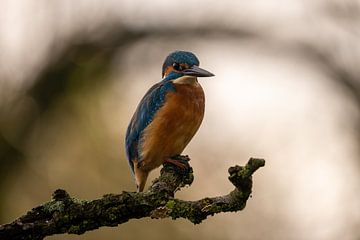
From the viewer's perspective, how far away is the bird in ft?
18.8

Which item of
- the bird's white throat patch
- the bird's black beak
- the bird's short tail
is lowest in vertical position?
the bird's short tail

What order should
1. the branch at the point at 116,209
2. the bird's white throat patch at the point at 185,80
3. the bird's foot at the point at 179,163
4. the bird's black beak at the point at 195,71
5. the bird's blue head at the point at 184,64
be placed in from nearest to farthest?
the branch at the point at 116,209 < the bird's foot at the point at 179,163 < the bird's black beak at the point at 195,71 < the bird's blue head at the point at 184,64 < the bird's white throat patch at the point at 185,80

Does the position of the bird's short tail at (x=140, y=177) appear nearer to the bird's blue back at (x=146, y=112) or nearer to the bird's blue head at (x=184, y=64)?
the bird's blue back at (x=146, y=112)

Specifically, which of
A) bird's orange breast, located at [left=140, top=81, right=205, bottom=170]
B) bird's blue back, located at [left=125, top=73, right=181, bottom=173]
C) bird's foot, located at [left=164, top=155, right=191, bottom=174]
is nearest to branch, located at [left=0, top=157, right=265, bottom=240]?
bird's foot, located at [left=164, top=155, right=191, bottom=174]

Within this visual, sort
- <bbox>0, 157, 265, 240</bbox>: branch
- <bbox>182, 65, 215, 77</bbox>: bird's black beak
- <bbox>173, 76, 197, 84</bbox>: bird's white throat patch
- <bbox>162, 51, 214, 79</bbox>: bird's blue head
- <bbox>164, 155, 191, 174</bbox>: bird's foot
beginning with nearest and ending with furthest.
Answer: <bbox>0, 157, 265, 240</bbox>: branch
<bbox>164, 155, 191, 174</bbox>: bird's foot
<bbox>182, 65, 215, 77</bbox>: bird's black beak
<bbox>162, 51, 214, 79</bbox>: bird's blue head
<bbox>173, 76, 197, 84</bbox>: bird's white throat patch

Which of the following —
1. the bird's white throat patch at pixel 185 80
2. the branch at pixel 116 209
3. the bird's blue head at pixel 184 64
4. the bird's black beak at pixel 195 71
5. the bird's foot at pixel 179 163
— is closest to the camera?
the branch at pixel 116 209

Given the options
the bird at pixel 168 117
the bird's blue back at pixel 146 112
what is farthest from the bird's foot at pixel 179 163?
Result: the bird's blue back at pixel 146 112

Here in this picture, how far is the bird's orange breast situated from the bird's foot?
0.45 ft

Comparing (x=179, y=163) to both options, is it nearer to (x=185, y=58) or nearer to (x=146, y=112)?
(x=146, y=112)

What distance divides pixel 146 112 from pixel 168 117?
0.19 metres

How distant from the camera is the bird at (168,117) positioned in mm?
5719

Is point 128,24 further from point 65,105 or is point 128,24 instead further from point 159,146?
point 159,146

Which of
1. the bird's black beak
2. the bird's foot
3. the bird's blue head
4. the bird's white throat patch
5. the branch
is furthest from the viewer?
the bird's white throat patch

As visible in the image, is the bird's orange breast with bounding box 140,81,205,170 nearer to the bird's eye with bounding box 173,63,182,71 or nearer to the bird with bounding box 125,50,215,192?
the bird with bounding box 125,50,215,192
